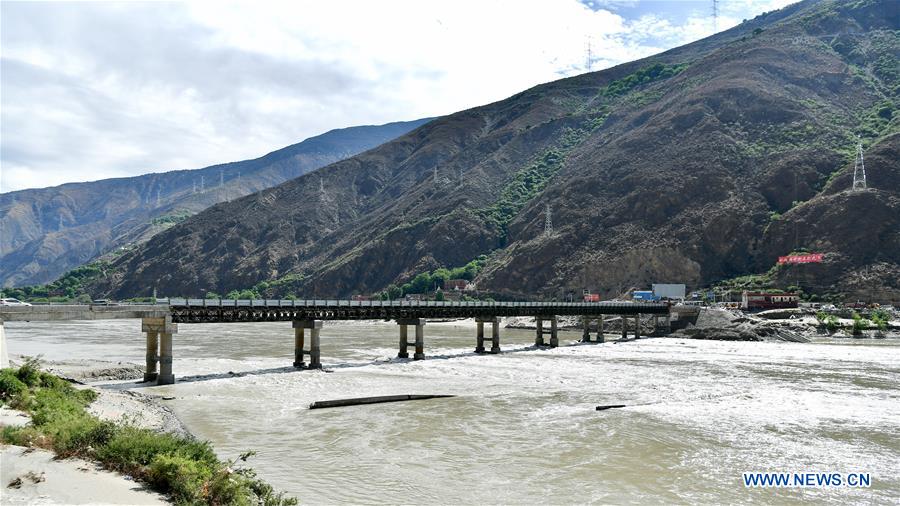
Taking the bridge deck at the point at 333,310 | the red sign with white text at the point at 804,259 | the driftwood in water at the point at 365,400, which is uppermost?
the red sign with white text at the point at 804,259

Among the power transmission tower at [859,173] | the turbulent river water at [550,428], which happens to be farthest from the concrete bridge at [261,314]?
the power transmission tower at [859,173]

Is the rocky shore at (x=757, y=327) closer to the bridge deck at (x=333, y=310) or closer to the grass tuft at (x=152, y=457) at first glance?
the bridge deck at (x=333, y=310)

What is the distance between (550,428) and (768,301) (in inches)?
4280

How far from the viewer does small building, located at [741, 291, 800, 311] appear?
120625 millimetres

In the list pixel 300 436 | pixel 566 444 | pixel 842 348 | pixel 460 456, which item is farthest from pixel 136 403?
pixel 842 348

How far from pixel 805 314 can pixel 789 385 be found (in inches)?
3041

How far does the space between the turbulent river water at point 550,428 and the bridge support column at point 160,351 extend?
1293mm

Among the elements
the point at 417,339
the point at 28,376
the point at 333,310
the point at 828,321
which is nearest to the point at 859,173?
the point at 828,321

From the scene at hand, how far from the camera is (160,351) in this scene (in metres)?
41.2

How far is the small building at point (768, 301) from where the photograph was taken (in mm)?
120625

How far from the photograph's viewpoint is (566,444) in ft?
86.0

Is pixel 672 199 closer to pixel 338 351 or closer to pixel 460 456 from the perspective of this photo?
pixel 338 351

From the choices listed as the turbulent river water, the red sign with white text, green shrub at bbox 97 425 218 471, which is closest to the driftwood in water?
the turbulent river water

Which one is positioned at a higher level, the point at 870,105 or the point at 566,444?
the point at 870,105
